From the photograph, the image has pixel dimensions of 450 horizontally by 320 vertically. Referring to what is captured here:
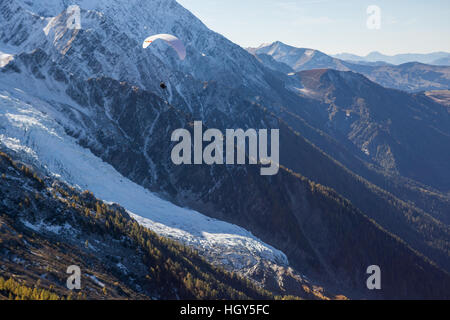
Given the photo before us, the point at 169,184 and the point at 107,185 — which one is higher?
the point at 107,185

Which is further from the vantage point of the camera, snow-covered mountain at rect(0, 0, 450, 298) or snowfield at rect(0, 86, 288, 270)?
snow-covered mountain at rect(0, 0, 450, 298)

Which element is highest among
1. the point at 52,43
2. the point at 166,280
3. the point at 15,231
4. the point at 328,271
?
the point at 52,43

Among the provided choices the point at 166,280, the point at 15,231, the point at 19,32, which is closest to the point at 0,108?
the point at 15,231

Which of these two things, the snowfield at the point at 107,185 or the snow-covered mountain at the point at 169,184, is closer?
the snowfield at the point at 107,185

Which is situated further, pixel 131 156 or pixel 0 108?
pixel 131 156

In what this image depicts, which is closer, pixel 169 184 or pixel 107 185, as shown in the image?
pixel 107 185
